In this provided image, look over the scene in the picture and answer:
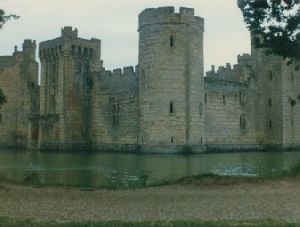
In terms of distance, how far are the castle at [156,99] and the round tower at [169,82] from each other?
7 cm

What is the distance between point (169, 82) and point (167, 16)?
4385mm

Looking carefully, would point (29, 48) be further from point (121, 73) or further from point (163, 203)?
point (163, 203)

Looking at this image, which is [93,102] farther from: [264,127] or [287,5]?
[287,5]

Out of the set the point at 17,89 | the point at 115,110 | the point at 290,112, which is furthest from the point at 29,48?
the point at 290,112

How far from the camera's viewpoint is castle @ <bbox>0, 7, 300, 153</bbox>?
3472cm

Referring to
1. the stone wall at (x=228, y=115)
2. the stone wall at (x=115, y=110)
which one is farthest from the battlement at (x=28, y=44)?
the stone wall at (x=228, y=115)

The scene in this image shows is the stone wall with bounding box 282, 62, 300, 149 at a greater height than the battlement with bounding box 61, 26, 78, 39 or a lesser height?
lesser

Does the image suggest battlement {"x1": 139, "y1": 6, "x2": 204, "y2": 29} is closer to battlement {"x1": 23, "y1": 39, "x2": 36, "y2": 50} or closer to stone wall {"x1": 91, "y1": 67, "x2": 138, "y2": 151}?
stone wall {"x1": 91, "y1": 67, "x2": 138, "y2": 151}

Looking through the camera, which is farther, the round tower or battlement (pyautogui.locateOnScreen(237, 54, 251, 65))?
battlement (pyautogui.locateOnScreen(237, 54, 251, 65))

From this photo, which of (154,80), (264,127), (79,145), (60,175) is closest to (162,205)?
(60,175)

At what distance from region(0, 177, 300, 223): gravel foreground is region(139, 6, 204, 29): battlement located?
22.6 meters

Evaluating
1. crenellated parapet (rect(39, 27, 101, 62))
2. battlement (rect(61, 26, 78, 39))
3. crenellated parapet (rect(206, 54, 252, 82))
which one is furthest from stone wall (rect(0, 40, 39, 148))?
crenellated parapet (rect(206, 54, 252, 82))

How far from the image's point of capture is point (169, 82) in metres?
34.6

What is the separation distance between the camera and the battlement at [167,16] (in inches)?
1377
